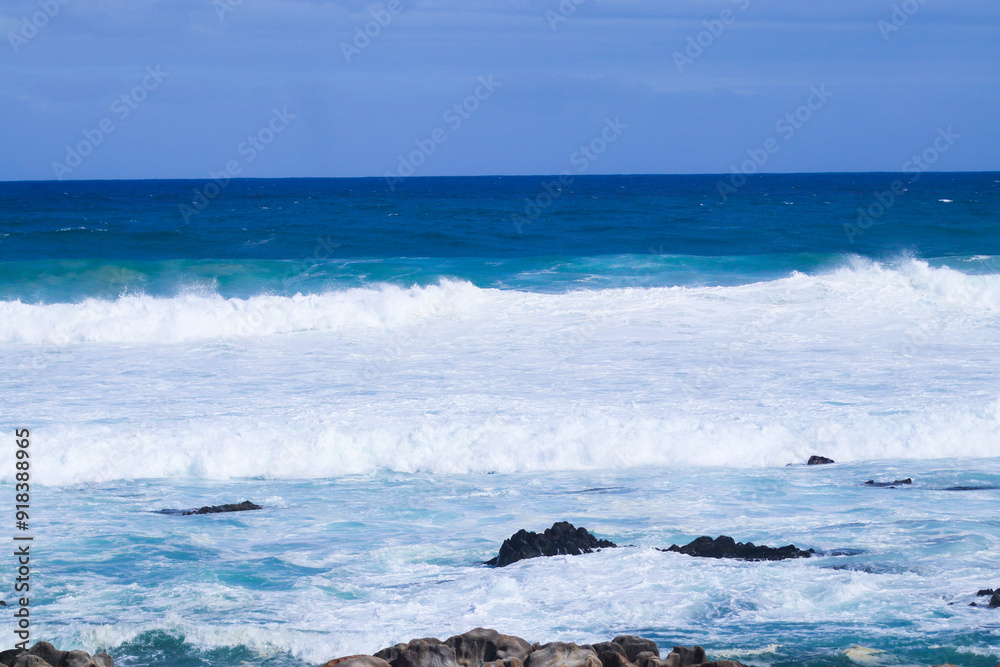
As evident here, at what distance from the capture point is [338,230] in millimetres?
42406

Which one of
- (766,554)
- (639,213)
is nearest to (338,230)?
(639,213)

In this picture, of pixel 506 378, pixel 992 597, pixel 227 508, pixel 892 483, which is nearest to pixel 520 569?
pixel 992 597

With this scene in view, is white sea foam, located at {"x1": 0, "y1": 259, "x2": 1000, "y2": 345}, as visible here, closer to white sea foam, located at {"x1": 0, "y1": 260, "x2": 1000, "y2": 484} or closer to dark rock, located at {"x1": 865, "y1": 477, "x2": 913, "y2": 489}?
white sea foam, located at {"x1": 0, "y1": 260, "x2": 1000, "y2": 484}

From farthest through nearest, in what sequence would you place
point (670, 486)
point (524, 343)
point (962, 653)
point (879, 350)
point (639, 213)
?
1. point (639, 213)
2. point (524, 343)
3. point (879, 350)
4. point (670, 486)
5. point (962, 653)

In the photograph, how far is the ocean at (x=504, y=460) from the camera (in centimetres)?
720

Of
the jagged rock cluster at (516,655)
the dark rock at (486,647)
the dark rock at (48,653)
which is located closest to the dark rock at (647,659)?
the jagged rock cluster at (516,655)

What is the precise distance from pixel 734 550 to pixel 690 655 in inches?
109

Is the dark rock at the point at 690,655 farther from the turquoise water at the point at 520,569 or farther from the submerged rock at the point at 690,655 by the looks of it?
the turquoise water at the point at 520,569

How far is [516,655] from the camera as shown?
5863 mm

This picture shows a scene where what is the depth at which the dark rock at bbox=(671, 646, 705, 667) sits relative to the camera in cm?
575

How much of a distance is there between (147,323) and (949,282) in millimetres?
20270

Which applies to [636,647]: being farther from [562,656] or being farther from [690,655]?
[562,656]

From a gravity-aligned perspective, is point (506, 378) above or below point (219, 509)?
above

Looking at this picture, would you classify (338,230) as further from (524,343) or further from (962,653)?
(962,653)
